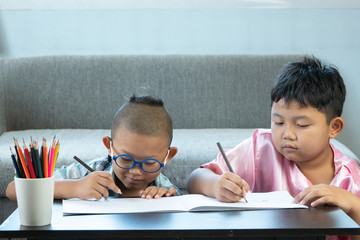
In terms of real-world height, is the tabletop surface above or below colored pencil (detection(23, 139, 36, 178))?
below

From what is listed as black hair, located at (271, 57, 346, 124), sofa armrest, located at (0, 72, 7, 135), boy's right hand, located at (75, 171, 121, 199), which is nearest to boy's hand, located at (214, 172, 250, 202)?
boy's right hand, located at (75, 171, 121, 199)

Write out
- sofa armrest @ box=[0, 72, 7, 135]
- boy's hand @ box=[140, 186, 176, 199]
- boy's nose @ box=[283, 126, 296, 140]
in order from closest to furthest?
1. boy's hand @ box=[140, 186, 176, 199]
2. boy's nose @ box=[283, 126, 296, 140]
3. sofa armrest @ box=[0, 72, 7, 135]

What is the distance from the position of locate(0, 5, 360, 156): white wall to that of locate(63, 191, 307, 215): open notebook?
1983 mm

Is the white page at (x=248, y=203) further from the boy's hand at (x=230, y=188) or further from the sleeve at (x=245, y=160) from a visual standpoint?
the sleeve at (x=245, y=160)

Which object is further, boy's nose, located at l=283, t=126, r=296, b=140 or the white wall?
the white wall

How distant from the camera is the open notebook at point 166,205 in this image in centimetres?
102

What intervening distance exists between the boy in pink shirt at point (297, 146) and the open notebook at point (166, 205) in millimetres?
137

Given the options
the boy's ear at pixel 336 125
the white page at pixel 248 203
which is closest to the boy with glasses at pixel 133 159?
the white page at pixel 248 203

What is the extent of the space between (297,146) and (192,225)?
55 centimetres

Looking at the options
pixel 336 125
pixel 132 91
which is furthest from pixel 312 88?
pixel 132 91

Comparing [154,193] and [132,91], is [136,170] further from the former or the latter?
[132,91]

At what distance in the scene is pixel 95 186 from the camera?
3.61 feet

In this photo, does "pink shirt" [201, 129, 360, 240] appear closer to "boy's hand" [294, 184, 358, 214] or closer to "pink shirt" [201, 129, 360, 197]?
"pink shirt" [201, 129, 360, 197]

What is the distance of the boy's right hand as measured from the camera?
43.1 inches
